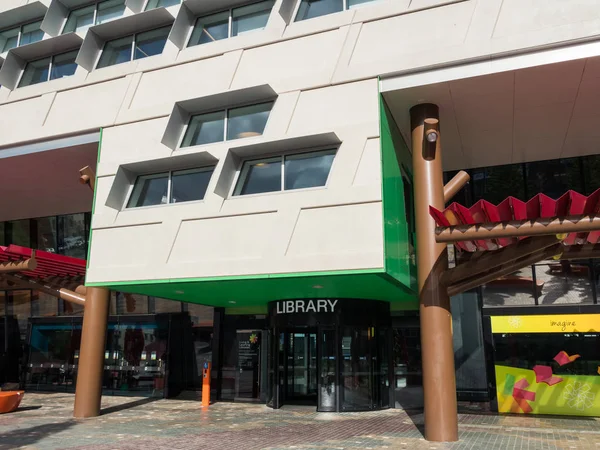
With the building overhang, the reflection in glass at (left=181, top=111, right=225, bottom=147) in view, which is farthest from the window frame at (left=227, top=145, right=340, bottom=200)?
the building overhang

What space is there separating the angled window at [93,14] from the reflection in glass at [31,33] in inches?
58.8

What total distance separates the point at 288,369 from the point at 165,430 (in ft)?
15.7

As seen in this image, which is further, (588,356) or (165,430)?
(588,356)

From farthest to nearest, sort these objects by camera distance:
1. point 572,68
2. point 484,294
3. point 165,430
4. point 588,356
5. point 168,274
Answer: point 484,294, point 588,356, point 168,274, point 165,430, point 572,68

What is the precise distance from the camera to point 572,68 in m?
11.7

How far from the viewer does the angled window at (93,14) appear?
57.8 feet

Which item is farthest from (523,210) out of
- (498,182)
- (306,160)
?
(498,182)

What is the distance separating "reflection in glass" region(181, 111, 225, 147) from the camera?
14.4m

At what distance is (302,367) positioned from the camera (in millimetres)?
16781

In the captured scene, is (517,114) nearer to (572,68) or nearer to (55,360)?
(572,68)

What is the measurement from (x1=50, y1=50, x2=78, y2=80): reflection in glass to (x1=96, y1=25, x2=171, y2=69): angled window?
138cm

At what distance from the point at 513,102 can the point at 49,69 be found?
46.9 feet

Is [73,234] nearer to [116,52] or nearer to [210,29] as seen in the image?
[116,52]

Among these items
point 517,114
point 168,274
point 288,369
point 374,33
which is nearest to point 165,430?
point 168,274
